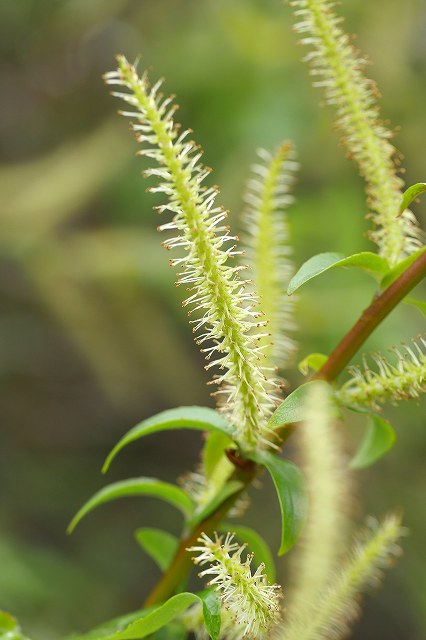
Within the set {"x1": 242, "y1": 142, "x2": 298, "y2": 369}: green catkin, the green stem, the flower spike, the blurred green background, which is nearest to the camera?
the flower spike

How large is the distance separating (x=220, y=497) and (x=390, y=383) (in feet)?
0.48

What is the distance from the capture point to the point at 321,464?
68 centimetres

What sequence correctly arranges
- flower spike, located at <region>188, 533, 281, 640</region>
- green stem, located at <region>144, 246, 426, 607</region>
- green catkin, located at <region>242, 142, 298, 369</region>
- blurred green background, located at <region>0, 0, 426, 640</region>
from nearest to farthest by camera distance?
flower spike, located at <region>188, 533, 281, 640</region>, green stem, located at <region>144, 246, 426, 607</region>, green catkin, located at <region>242, 142, 298, 369</region>, blurred green background, located at <region>0, 0, 426, 640</region>

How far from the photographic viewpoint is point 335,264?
0.56 meters

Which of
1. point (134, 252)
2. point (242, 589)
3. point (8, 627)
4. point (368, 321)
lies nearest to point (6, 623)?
point (8, 627)

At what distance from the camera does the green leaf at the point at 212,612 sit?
51 centimetres

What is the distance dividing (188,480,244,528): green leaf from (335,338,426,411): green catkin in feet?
0.31

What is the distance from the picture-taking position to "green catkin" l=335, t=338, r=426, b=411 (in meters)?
0.56

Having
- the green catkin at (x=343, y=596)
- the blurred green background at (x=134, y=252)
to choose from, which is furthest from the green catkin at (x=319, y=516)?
the blurred green background at (x=134, y=252)

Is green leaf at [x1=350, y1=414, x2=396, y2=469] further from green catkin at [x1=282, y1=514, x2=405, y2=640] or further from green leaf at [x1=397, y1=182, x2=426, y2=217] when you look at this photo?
green leaf at [x1=397, y1=182, x2=426, y2=217]

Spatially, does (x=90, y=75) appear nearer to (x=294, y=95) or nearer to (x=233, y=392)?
(x=294, y=95)

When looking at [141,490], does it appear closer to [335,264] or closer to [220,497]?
[220,497]

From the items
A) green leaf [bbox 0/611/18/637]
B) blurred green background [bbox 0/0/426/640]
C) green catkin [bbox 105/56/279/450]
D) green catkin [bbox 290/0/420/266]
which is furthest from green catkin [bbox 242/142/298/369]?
blurred green background [bbox 0/0/426/640]

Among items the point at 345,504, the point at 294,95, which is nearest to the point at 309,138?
the point at 294,95
